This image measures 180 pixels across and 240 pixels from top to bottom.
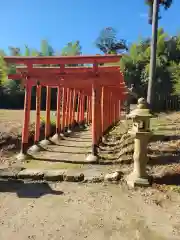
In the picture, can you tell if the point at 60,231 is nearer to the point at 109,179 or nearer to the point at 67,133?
the point at 109,179

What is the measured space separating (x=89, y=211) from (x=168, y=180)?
6.09 ft

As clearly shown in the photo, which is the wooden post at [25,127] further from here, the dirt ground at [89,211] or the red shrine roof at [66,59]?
the dirt ground at [89,211]

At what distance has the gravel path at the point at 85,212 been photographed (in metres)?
3.17

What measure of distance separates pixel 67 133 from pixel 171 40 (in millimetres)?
19422

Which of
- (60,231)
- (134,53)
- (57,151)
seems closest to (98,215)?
(60,231)

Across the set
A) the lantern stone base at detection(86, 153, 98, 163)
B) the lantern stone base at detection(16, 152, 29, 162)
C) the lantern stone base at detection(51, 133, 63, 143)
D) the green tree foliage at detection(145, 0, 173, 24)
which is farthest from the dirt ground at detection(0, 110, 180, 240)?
the green tree foliage at detection(145, 0, 173, 24)

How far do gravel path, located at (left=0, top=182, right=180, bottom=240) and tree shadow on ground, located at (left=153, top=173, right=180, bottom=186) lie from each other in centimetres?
48

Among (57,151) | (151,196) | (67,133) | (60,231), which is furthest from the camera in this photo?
(67,133)

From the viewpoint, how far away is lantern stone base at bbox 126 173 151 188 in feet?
15.4

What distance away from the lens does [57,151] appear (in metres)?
7.94

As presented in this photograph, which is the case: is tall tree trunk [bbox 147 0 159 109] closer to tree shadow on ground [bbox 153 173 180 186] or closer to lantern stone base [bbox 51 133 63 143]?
lantern stone base [bbox 51 133 63 143]

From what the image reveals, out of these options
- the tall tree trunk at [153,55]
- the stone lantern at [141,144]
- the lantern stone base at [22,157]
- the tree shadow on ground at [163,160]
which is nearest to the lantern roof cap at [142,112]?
the stone lantern at [141,144]

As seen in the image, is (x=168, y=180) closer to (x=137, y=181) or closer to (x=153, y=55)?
(x=137, y=181)

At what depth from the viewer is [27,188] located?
4.64 metres
